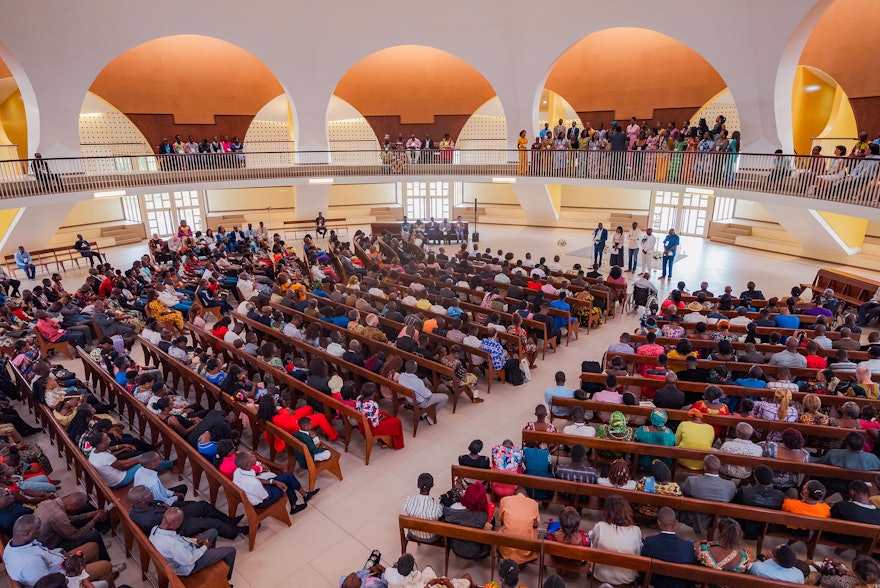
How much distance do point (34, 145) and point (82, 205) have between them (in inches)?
181

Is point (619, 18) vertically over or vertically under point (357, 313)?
over

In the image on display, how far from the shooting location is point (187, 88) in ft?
70.4

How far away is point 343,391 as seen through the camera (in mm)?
6680

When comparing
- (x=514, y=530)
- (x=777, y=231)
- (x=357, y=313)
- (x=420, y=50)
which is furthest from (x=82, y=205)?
(x=777, y=231)

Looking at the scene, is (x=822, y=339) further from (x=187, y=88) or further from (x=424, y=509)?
(x=187, y=88)

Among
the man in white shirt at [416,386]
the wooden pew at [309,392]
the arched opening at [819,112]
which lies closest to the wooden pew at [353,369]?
the man in white shirt at [416,386]

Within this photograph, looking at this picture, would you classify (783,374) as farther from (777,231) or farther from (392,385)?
(777,231)

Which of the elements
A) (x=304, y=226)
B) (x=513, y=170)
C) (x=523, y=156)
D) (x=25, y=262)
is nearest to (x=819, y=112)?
(x=523, y=156)

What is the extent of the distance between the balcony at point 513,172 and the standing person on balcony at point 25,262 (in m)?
1.47

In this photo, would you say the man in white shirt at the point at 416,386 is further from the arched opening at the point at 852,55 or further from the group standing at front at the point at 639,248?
the arched opening at the point at 852,55

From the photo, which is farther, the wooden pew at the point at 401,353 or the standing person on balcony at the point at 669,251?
the standing person on balcony at the point at 669,251

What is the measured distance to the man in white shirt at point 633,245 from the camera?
14.2 m

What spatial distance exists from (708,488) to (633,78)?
A: 19049 mm

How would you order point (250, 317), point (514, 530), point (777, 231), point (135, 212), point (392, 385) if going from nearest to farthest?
point (514, 530)
point (392, 385)
point (250, 317)
point (777, 231)
point (135, 212)
